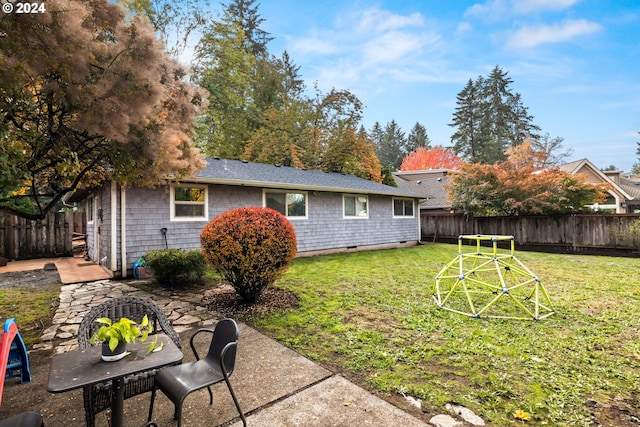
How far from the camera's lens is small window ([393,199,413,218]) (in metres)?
14.3

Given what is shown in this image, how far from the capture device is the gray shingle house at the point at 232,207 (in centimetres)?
764

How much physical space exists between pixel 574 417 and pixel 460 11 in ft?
40.5

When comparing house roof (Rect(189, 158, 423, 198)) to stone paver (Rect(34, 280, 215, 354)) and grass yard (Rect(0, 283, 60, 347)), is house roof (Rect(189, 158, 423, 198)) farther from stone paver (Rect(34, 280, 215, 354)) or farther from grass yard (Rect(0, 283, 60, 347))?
grass yard (Rect(0, 283, 60, 347))

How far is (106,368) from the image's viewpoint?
1.87 metres

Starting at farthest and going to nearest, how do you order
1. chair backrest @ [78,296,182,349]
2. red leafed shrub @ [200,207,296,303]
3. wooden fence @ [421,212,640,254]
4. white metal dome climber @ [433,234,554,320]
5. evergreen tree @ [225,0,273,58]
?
evergreen tree @ [225,0,273,58] → wooden fence @ [421,212,640,254] → red leafed shrub @ [200,207,296,303] → white metal dome climber @ [433,234,554,320] → chair backrest @ [78,296,182,349]

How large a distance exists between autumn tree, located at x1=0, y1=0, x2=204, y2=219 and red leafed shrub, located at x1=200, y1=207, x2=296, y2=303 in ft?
4.54

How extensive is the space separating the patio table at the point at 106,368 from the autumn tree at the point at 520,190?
14788mm

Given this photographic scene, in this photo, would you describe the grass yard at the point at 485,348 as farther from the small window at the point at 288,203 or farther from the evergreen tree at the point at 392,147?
the evergreen tree at the point at 392,147

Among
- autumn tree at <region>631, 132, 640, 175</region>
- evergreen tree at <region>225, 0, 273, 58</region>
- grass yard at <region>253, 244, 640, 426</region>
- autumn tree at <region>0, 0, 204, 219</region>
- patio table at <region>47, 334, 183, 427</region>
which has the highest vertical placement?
evergreen tree at <region>225, 0, 273, 58</region>

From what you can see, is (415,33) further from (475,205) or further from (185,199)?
(185,199)

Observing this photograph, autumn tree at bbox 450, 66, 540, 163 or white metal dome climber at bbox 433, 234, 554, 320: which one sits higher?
autumn tree at bbox 450, 66, 540, 163

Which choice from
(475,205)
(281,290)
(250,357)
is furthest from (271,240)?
(475,205)

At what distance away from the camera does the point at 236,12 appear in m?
26.6

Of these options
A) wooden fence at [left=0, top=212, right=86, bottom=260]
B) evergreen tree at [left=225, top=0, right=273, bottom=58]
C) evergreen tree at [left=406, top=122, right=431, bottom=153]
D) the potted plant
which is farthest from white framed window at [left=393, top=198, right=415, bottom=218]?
evergreen tree at [left=406, top=122, right=431, bottom=153]
